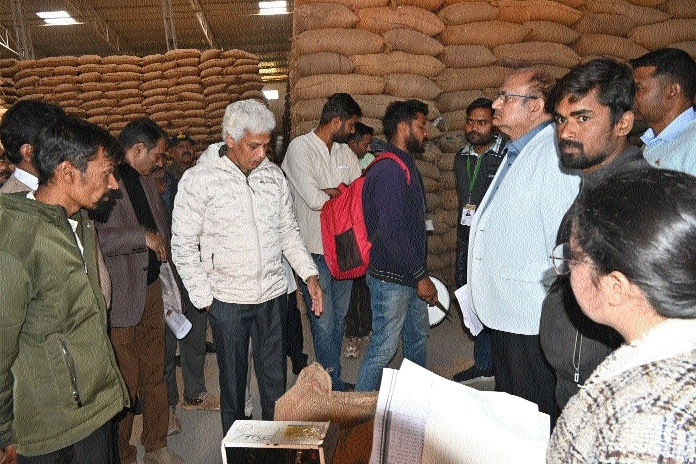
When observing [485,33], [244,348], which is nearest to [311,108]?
[485,33]

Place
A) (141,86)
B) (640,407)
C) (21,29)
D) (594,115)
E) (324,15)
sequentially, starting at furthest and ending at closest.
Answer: (21,29)
(141,86)
(324,15)
(594,115)
(640,407)

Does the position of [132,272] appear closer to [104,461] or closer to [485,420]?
[104,461]

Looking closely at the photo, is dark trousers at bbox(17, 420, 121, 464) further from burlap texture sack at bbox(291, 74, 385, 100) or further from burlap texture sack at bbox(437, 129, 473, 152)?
burlap texture sack at bbox(437, 129, 473, 152)

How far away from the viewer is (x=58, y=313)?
141cm

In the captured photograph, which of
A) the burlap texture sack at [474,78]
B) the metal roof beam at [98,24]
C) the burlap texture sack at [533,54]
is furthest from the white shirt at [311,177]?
the metal roof beam at [98,24]

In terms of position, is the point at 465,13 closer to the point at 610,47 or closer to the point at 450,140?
the point at 450,140

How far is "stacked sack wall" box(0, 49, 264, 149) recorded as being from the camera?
7.06 m

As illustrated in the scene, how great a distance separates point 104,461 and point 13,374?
37cm

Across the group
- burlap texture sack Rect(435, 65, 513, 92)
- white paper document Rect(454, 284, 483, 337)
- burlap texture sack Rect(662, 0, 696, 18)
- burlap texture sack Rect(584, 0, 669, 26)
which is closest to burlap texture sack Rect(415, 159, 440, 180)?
burlap texture sack Rect(435, 65, 513, 92)

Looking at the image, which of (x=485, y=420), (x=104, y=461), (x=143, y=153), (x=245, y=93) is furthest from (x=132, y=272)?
(x=245, y=93)

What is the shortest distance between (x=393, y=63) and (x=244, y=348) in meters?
2.84

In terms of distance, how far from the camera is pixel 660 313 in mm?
766

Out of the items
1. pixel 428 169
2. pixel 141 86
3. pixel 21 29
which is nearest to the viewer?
pixel 428 169

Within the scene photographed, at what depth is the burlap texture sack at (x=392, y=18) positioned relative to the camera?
4457 millimetres
